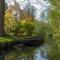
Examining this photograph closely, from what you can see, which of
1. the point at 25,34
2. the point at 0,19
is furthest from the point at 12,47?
the point at 25,34

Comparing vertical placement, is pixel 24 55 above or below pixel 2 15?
below

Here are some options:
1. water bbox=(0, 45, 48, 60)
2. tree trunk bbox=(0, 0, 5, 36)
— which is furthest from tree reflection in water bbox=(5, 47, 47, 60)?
tree trunk bbox=(0, 0, 5, 36)

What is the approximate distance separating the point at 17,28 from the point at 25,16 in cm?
422

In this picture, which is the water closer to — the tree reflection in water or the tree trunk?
the tree reflection in water

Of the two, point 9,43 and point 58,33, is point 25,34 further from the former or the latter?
point 58,33

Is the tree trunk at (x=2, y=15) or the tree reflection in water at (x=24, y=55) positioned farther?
the tree trunk at (x=2, y=15)

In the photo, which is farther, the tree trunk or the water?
the tree trunk

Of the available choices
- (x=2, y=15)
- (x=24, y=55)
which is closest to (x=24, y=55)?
(x=24, y=55)

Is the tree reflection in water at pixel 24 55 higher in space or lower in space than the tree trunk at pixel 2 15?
lower

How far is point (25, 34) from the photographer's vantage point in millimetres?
33125

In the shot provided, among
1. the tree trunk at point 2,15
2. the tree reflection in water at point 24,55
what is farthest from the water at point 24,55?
the tree trunk at point 2,15

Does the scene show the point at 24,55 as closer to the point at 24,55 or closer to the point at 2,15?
the point at 24,55

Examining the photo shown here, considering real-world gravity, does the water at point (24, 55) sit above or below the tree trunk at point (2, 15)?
below

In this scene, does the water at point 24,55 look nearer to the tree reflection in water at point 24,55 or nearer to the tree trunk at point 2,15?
the tree reflection in water at point 24,55
